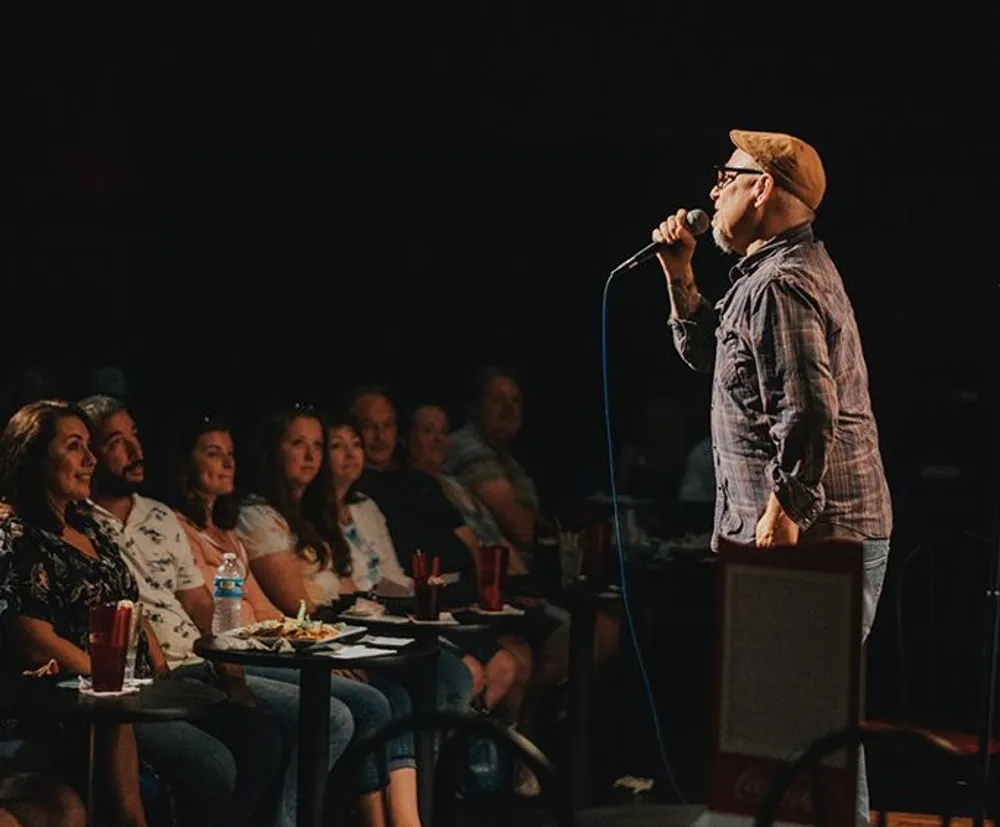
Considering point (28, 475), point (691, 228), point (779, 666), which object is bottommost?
point (779, 666)

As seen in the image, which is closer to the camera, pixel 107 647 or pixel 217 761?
pixel 107 647

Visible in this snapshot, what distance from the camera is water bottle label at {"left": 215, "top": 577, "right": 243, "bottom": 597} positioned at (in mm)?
4191

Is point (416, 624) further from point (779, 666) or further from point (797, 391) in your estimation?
point (779, 666)

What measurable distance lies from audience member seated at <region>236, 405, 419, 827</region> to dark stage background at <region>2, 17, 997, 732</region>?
727 mm

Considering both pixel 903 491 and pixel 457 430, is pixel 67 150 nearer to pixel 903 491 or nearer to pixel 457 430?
pixel 457 430

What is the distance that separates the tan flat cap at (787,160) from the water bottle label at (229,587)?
1679 millimetres

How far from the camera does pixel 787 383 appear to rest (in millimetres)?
3037

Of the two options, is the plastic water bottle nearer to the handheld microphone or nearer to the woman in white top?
the woman in white top

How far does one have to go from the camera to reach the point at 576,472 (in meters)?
5.77

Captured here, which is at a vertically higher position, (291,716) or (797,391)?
(797,391)

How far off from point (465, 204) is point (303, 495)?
1.25 meters

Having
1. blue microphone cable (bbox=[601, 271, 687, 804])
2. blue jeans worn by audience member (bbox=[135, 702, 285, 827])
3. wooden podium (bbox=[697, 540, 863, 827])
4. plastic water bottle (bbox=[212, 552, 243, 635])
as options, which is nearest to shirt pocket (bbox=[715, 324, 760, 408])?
blue microphone cable (bbox=[601, 271, 687, 804])

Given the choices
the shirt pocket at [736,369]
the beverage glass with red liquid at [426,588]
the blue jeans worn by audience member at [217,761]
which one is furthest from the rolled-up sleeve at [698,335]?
the blue jeans worn by audience member at [217,761]

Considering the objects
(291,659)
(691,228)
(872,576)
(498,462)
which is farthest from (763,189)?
Answer: (498,462)
